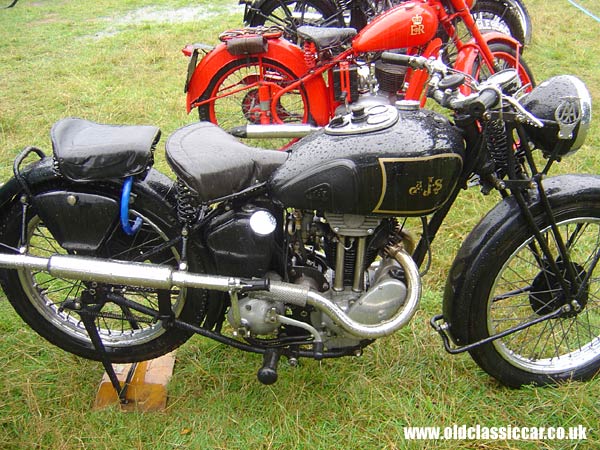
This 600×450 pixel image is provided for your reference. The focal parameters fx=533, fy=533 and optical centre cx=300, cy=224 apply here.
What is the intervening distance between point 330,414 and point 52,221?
4.60 ft

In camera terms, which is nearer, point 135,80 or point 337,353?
point 337,353

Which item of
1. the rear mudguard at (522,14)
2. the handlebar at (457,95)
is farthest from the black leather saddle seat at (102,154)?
the rear mudguard at (522,14)

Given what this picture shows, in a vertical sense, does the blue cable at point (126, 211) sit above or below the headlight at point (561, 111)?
below

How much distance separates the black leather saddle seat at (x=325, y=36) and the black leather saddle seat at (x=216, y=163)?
223 centimetres

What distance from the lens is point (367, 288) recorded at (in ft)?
7.18

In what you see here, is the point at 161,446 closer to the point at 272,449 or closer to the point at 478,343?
the point at 272,449

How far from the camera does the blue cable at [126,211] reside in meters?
2.02

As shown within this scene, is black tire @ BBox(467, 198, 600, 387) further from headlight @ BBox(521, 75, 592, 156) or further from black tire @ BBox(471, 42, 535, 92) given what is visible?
black tire @ BBox(471, 42, 535, 92)

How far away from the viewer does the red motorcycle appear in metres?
3.88

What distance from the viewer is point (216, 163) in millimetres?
1902

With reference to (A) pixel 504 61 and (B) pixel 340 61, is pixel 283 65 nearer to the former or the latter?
(B) pixel 340 61

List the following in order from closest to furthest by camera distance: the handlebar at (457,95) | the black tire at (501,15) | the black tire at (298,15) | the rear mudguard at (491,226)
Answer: the handlebar at (457,95), the rear mudguard at (491,226), the black tire at (501,15), the black tire at (298,15)

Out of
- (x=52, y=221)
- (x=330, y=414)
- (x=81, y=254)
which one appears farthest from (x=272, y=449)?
(x=52, y=221)

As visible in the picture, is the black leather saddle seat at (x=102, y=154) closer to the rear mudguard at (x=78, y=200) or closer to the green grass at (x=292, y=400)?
the rear mudguard at (x=78, y=200)
